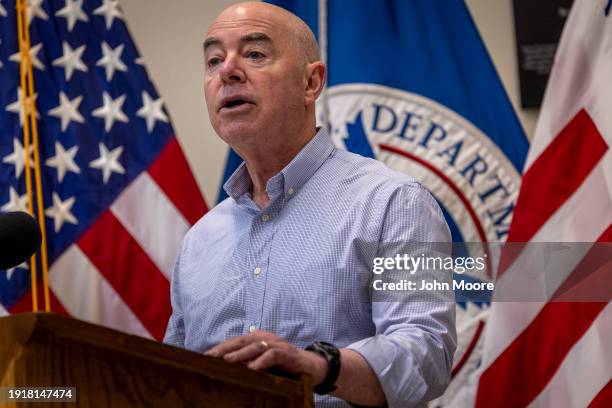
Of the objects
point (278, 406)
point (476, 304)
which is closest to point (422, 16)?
point (476, 304)

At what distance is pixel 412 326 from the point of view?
1.70m

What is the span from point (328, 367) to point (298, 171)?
2.18 ft

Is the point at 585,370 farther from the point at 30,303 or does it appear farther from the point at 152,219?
the point at 30,303

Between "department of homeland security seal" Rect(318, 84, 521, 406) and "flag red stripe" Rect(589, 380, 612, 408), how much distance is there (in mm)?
564

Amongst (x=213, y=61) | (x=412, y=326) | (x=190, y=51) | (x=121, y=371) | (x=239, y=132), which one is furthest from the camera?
(x=190, y=51)

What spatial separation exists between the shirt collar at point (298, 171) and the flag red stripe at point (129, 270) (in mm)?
1041

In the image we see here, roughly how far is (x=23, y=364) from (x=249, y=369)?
318 mm

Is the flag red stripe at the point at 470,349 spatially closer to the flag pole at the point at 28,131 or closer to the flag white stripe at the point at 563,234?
the flag white stripe at the point at 563,234

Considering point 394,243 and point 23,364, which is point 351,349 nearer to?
point 394,243

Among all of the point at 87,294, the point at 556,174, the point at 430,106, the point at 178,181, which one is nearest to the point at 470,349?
the point at 556,174

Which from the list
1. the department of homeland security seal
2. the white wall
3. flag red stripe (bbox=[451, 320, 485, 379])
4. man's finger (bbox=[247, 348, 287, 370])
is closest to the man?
man's finger (bbox=[247, 348, 287, 370])

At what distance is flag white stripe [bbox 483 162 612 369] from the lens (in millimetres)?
2783

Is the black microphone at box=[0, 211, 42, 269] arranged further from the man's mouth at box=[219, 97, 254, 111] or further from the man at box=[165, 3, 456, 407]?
the man's mouth at box=[219, 97, 254, 111]

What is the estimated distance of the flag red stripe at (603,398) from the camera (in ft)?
8.49
